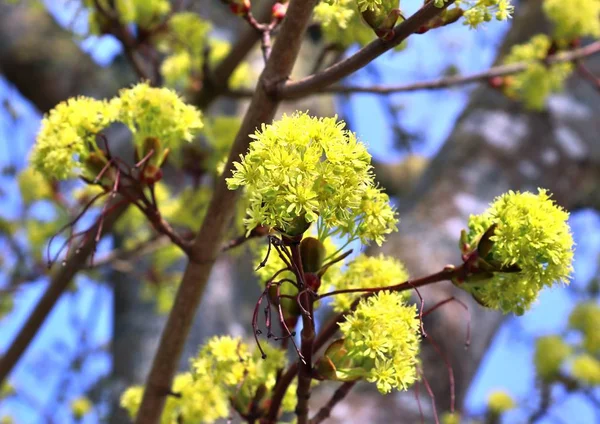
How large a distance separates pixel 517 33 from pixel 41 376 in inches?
164

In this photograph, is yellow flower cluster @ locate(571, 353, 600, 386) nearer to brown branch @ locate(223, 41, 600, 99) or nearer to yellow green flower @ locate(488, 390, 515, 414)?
yellow green flower @ locate(488, 390, 515, 414)

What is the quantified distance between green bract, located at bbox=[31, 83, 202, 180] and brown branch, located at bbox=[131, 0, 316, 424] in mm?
137

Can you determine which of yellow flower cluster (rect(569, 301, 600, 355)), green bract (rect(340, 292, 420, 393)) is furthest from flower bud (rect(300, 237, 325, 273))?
yellow flower cluster (rect(569, 301, 600, 355))

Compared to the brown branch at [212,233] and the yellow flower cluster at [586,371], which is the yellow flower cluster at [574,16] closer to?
the brown branch at [212,233]

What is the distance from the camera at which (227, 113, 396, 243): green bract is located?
55cm

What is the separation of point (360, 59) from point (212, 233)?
301 mm

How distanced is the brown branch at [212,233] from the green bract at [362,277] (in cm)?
17

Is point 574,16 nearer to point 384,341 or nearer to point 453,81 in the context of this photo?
point 453,81

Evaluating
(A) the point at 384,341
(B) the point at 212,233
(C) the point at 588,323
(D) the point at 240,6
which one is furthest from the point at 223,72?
(C) the point at 588,323

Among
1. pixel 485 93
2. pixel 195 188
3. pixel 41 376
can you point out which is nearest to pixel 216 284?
pixel 195 188

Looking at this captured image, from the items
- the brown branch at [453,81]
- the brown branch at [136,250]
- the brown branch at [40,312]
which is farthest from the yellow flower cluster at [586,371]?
the brown branch at [40,312]

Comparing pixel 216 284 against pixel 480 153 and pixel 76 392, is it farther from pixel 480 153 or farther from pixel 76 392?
pixel 76 392

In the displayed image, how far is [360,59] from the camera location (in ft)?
2.39

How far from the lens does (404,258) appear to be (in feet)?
6.18
